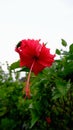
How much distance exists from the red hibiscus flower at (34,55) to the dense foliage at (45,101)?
0.48 ft

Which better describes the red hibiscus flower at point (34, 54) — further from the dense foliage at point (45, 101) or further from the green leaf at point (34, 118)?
the green leaf at point (34, 118)

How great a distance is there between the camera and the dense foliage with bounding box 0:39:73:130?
2.12 metres

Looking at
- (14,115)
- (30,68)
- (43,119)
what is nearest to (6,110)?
(14,115)

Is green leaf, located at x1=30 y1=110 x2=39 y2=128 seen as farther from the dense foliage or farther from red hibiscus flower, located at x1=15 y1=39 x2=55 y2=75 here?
red hibiscus flower, located at x1=15 y1=39 x2=55 y2=75

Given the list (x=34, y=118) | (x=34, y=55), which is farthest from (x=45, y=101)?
(x=34, y=55)

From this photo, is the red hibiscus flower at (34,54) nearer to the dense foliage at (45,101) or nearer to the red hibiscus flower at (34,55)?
the red hibiscus flower at (34,55)

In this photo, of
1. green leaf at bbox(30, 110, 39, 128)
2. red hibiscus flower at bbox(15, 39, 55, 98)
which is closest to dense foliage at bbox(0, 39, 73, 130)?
green leaf at bbox(30, 110, 39, 128)

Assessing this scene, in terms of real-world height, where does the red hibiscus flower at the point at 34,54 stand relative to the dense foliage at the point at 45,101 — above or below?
above

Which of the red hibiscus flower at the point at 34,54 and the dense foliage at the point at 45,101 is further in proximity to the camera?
the dense foliage at the point at 45,101

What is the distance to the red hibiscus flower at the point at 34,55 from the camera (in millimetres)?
1852

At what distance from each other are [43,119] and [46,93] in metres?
0.25

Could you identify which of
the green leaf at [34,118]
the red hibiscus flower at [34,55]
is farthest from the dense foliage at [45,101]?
the red hibiscus flower at [34,55]

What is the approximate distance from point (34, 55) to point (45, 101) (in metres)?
0.63

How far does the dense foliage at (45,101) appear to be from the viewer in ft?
6.95
